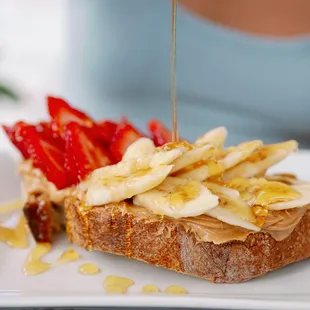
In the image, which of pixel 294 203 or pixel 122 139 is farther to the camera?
pixel 122 139

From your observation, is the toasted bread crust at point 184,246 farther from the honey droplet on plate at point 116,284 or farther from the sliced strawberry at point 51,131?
the sliced strawberry at point 51,131

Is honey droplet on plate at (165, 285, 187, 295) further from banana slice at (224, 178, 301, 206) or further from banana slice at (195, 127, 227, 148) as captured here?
banana slice at (195, 127, 227, 148)

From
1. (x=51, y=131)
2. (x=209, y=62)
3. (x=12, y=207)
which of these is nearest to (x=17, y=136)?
(x=51, y=131)

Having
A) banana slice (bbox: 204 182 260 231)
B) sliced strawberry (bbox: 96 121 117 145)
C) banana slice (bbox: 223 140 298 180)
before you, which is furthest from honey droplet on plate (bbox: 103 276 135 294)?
sliced strawberry (bbox: 96 121 117 145)

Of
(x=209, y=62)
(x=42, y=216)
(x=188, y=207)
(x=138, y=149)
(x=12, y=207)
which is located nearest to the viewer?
(x=188, y=207)

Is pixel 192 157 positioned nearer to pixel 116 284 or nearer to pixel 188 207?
pixel 188 207

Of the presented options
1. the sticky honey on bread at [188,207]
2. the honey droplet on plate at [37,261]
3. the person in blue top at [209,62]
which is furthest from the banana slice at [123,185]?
the person in blue top at [209,62]
